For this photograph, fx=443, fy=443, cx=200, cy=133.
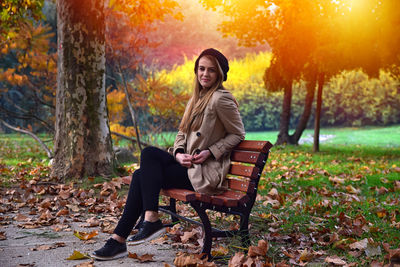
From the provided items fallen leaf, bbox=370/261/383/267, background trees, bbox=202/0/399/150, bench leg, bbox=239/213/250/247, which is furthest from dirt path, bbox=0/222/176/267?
background trees, bbox=202/0/399/150

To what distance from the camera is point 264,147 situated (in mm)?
3361

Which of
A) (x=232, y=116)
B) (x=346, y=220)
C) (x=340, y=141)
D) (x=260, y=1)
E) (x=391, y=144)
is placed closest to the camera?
(x=232, y=116)

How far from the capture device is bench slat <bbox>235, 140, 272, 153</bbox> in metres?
3.36

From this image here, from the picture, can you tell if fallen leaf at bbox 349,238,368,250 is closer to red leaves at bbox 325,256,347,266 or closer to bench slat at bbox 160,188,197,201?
red leaves at bbox 325,256,347,266

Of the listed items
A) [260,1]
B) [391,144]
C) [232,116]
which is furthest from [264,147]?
[391,144]

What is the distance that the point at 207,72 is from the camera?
3668mm

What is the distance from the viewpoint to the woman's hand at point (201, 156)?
138 inches

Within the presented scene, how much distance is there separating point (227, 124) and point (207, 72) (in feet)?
1.56

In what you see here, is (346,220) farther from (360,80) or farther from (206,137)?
(360,80)

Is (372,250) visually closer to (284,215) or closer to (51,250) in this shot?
(284,215)

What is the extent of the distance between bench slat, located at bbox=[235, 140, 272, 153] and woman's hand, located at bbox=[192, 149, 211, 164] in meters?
0.29

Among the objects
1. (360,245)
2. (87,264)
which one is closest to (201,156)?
(87,264)

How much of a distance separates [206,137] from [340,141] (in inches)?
635

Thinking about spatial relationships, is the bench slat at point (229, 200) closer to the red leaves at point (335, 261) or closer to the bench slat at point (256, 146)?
the bench slat at point (256, 146)
